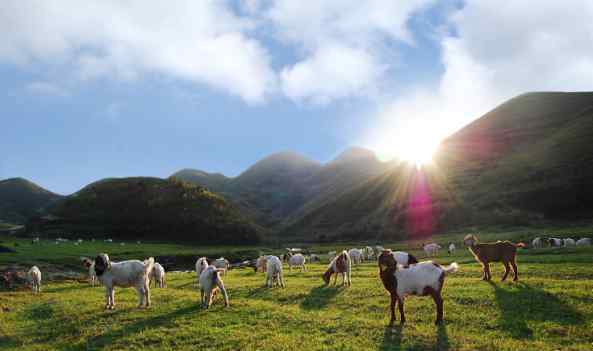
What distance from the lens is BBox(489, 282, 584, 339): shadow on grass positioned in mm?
13000

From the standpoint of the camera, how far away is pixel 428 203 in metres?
134

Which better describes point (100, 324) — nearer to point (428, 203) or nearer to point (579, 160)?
A: point (428, 203)

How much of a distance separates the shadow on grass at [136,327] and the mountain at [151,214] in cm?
11805

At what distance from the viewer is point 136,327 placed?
15.9m

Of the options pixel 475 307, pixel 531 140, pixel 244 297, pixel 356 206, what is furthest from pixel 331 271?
pixel 531 140

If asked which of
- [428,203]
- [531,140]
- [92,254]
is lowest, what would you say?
[92,254]

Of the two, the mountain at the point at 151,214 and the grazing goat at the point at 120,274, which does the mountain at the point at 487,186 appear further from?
the grazing goat at the point at 120,274

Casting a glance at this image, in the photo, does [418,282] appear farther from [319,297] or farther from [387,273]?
[319,297]

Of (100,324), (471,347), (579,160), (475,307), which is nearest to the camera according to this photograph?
(471,347)

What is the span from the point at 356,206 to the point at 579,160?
86095mm

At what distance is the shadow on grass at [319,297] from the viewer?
18750 millimetres

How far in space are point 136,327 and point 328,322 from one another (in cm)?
834

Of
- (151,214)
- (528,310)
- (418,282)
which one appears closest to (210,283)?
(418,282)

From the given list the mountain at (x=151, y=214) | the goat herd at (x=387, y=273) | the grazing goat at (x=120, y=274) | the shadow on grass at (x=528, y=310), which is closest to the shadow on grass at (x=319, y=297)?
the goat herd at (x=387, y=273)
